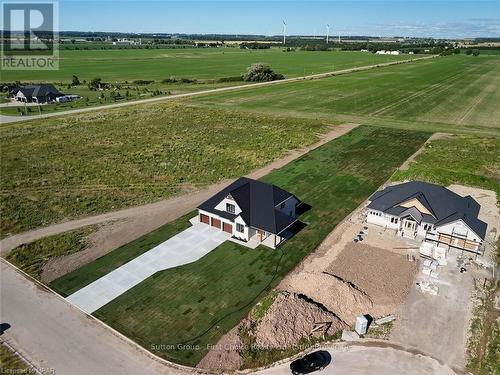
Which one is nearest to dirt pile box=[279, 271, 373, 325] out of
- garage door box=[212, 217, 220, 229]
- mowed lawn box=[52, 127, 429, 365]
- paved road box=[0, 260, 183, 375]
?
mowed lawn box=[52, 127, 429, 365]

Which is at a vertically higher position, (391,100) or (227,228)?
(391,100)

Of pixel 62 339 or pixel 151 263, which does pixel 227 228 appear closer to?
pixel 151 263

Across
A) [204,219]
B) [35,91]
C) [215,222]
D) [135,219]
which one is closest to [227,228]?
[215,222]

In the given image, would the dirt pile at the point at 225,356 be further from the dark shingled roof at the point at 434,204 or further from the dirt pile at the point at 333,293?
the dark shingled roof at the point at 434,204

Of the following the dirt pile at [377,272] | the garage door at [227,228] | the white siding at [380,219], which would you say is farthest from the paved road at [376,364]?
the white siding at [380,219]

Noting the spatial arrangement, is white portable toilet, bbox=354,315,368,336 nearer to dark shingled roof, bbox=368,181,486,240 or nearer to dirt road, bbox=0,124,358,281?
dark shingled roof, bbox=368,181,486,240

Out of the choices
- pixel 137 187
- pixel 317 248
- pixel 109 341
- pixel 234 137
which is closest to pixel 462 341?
pixel 317 248
